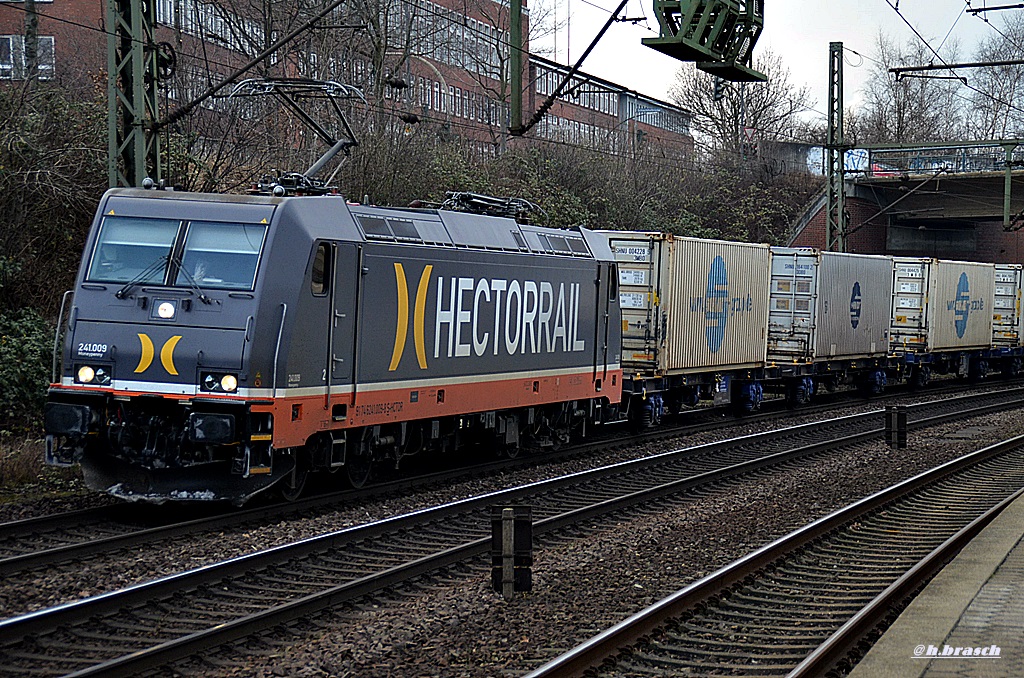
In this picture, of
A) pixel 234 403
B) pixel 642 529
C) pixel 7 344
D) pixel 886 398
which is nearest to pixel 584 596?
pixel 642 529

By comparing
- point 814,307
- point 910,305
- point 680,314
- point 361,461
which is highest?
point 910,305

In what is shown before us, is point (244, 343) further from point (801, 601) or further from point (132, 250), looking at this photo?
point (801, 601)

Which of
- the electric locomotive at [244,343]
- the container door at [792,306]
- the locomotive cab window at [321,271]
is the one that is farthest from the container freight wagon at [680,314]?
the locomotive cab window at [321,271]

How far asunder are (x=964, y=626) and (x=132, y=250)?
29.0ft

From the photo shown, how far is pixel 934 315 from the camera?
3531 cm

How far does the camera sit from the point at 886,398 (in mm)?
32469

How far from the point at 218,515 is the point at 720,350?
14.1 metres

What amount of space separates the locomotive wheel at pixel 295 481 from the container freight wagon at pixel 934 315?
79.6 feet

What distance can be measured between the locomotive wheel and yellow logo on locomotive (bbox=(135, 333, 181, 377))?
6.23 ft

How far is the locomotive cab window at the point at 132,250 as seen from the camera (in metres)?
12.6

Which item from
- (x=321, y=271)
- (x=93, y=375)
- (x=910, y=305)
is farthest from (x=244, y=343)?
Result: (x=910, y=305)

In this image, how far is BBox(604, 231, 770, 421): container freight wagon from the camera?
22.2 metres

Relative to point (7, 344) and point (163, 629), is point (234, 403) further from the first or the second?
point (7, 344)

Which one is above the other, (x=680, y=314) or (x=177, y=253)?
(x=177, y=253)
